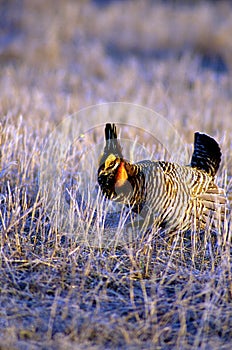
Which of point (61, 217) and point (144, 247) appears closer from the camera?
point (144, 247)

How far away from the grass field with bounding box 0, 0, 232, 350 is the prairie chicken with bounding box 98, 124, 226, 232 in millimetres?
120

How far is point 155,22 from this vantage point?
11.9 m

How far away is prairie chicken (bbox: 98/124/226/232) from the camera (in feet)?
11.5

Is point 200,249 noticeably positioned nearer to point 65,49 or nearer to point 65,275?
point 65,275

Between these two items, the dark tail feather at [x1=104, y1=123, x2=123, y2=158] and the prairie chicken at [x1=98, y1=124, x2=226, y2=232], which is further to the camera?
the dark tail feather at [x1=104, y1=123, x2=123, y2=158]

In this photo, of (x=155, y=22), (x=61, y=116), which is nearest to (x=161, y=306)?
(x=61, y=116)

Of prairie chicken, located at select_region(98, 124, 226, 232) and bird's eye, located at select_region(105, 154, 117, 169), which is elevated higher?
bird's eye, located at select_region(105, 154, 117, 169)

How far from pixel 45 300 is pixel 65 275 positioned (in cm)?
24

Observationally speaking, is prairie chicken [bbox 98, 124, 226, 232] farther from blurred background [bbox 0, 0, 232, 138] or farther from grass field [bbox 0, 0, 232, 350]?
blurred background [bbox 0, 0, 232, 138]

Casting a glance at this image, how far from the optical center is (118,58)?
10438 mm

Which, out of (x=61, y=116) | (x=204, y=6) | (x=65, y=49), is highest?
(x=204, y=6)

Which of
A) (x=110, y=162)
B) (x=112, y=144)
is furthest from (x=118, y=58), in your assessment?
(x=110, y=162)

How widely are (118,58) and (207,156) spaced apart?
6721mm

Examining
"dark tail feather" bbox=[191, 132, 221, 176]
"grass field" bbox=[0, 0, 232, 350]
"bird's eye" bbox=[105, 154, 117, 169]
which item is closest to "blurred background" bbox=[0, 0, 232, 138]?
"grass field" bbox=[0, 0, 232, 350]
